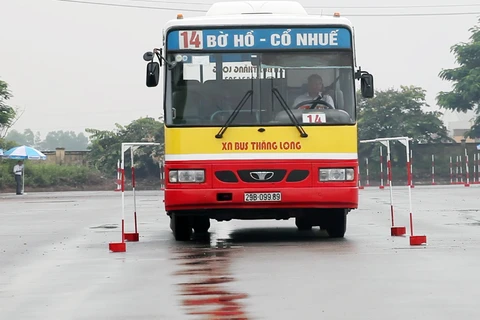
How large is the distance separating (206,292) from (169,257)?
3.97 m

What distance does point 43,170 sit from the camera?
199 ft

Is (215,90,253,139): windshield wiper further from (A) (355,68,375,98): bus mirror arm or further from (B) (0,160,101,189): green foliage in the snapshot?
(B) (0,160,101,189): green foliage

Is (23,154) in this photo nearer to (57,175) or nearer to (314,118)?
(57,175)

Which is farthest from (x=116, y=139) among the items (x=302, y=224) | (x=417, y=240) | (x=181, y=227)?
(x=417, y=240)

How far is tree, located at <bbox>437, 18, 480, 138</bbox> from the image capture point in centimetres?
6419

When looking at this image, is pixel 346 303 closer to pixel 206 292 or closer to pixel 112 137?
pixel 206 292

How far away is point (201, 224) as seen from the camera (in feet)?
58.8

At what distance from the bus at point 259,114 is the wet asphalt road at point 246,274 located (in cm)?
64

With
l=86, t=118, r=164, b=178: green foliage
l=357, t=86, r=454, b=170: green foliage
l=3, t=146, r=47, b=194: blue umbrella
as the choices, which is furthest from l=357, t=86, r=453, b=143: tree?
l=3, t=146, r=47, b=194: blue umbrella

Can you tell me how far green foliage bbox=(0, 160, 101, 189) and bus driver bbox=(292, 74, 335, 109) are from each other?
43.5 metres

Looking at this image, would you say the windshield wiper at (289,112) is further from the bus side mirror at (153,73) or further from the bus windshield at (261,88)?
the bus side mirror at (153,73)

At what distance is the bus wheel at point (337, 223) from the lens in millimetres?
16141

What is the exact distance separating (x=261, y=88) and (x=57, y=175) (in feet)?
152

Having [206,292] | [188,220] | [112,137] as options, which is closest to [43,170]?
[112,137]
